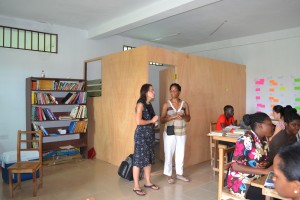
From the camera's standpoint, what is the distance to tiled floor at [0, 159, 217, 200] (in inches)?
127

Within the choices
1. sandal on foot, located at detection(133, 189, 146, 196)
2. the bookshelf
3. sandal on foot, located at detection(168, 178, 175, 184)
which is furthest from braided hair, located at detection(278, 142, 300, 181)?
the bookshelf

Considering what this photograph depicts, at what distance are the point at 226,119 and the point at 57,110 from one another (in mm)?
3577

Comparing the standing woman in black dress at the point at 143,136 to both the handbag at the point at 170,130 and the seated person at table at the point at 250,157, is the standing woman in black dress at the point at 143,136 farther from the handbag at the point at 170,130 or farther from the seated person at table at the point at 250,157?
the seated person at table at the point at 250,157

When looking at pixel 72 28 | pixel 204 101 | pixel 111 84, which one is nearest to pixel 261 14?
pixel 204 101

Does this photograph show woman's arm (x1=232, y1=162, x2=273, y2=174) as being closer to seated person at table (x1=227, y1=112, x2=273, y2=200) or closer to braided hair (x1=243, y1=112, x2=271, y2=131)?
seated person at table (x1=227, y1=112, x2=273, y2=200)


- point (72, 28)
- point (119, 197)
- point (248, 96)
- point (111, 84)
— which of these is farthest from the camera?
point (248, 96)

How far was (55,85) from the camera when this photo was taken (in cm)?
487

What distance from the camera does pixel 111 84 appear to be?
478 centimetres

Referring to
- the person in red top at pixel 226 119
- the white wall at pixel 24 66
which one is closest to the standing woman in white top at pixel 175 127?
the person in red top at pixel 226 119

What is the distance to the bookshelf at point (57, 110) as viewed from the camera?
15.3 ft

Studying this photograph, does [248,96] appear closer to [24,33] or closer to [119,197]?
[119,197]

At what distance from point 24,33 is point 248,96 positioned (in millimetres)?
5608

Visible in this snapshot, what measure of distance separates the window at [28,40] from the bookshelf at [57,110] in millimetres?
779

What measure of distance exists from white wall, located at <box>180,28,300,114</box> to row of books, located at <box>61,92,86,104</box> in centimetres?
418
